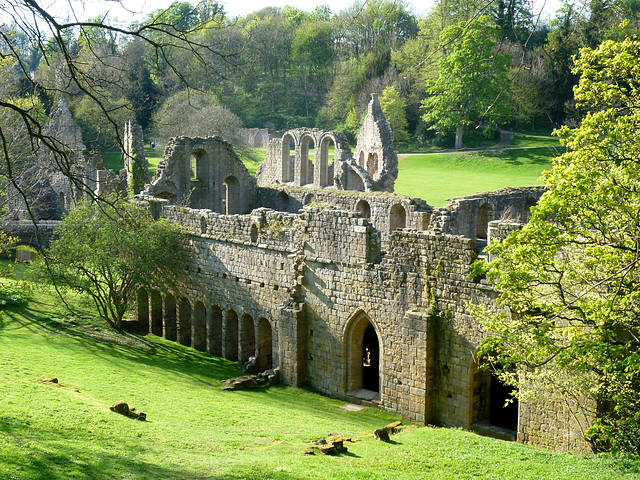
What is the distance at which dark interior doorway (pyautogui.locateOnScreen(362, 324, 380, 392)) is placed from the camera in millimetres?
22172

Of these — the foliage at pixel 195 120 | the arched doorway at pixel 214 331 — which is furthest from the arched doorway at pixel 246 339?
the foliage at pixel 195 120

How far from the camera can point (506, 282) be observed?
1283 cm

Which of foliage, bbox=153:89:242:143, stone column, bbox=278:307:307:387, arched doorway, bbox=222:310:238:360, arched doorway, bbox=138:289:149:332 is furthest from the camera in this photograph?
foliage, bbox=153:89:242:143

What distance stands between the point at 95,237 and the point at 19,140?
8.59m

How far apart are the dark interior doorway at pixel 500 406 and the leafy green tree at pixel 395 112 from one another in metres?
48.3

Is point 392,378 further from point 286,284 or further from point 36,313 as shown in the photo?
point 36,313

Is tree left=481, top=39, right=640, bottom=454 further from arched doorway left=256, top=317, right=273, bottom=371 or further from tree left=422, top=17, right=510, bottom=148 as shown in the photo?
tree left=422, top=17, right=510, bottom=148

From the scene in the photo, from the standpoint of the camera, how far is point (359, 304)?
19547mm

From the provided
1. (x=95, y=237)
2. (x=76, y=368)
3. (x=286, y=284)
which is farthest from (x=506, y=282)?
(x=95, y=237)

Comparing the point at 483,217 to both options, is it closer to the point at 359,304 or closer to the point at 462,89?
the point at 359,304

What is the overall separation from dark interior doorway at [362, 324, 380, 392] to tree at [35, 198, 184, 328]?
23.0ft

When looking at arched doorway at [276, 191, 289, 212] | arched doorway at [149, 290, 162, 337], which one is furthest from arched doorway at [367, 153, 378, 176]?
arched doorway at [149, 290, 162, 337]

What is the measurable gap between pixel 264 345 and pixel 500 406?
7.68m

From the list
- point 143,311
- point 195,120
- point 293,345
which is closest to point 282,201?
point 143,311
